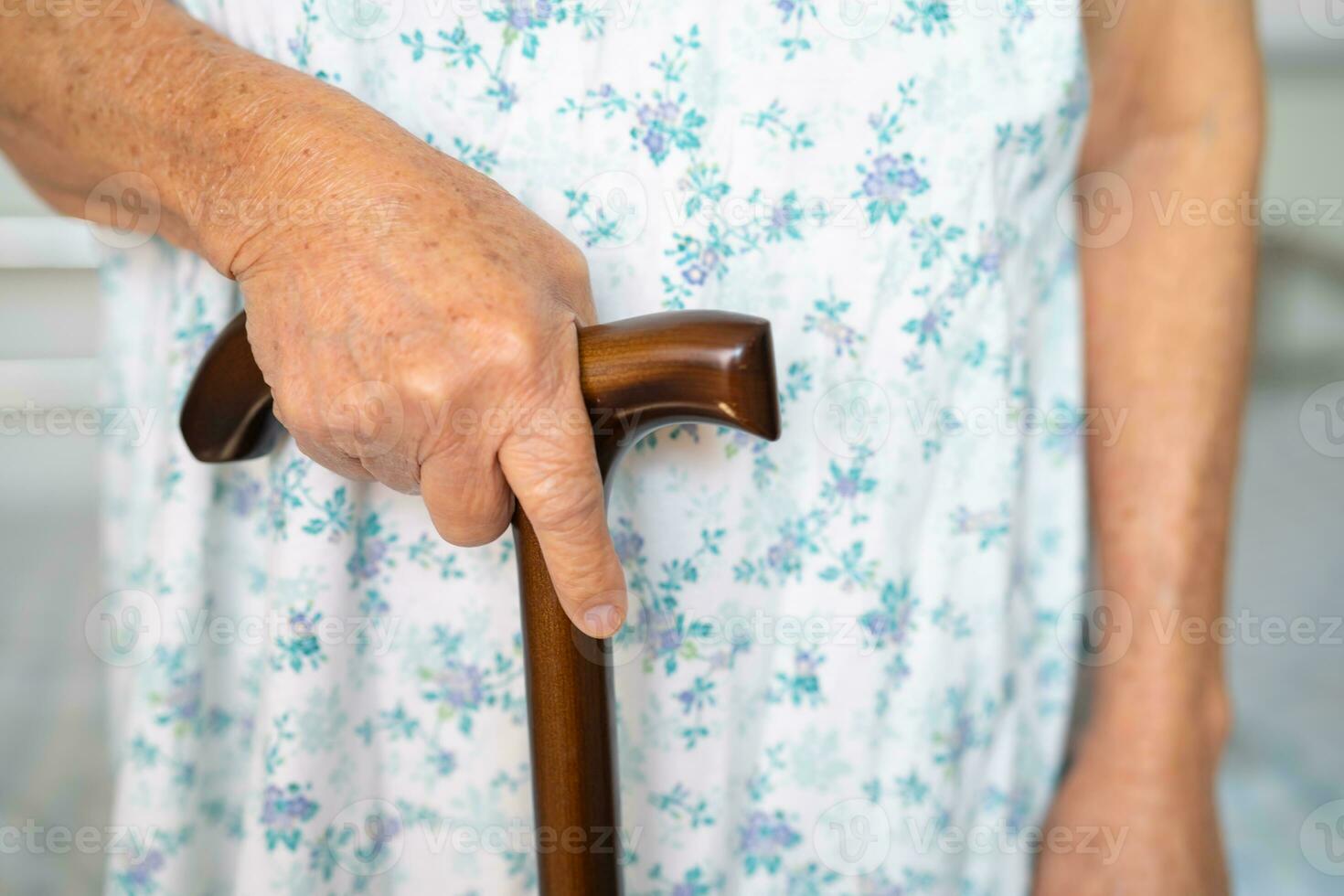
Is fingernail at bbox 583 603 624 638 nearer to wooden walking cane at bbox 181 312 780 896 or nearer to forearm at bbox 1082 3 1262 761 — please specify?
wooden walking cane at bbox 181 312 780 896

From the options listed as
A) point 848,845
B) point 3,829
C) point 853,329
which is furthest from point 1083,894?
point 3,829

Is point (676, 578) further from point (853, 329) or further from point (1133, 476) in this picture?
point (1133, 476)

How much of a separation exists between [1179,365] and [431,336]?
1.58 feet

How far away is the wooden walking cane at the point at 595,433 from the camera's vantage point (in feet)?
1.13

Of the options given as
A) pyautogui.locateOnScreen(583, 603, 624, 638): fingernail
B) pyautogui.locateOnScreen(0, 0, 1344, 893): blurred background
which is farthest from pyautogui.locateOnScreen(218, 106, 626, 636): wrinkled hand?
pyautogui.locateOnScreen(0, 0, 1344, 893): blurred background

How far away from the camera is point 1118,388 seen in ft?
1.90

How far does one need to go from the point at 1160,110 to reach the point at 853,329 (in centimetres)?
28

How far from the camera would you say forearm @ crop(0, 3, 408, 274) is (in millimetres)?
369

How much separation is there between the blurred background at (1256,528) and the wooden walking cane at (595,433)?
263mm

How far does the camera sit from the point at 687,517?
48cm

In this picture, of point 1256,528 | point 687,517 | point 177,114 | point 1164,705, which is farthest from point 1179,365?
point 1256,528

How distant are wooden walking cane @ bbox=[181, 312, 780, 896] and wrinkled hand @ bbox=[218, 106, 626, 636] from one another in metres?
0.02

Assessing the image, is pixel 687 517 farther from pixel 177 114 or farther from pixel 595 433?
pixel 177 114

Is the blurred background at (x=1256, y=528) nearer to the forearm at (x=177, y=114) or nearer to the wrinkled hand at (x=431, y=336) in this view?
the forearm at (x=177, y=114)
